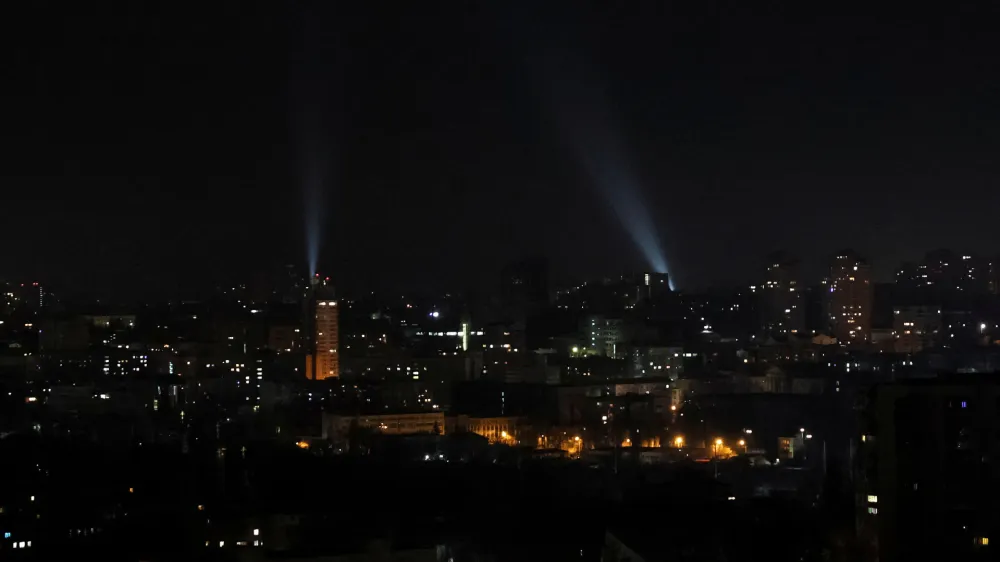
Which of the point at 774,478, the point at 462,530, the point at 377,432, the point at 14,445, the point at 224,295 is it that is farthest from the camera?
the point at 224,295

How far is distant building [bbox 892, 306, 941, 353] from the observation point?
82.0 ft

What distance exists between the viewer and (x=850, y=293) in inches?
1097

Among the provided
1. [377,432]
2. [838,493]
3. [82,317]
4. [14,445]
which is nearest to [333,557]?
[838,493]

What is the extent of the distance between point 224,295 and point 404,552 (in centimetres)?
2629

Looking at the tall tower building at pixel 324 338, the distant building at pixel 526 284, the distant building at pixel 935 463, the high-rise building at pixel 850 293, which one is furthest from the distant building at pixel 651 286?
the distant building at pixel 935 463

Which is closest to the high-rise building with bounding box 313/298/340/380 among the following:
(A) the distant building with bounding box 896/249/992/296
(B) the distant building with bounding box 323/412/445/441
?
(B) the distant building with bounding box 323/412/445/441

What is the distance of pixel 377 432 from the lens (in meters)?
16.8

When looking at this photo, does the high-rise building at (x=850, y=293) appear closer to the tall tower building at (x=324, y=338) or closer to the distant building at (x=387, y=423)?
the tall tower building at (x=324, y=338)

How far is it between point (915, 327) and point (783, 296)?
13.8 feet

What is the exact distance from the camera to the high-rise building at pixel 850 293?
90.4 feet

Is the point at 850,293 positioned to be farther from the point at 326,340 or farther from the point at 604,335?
the point at 326,340

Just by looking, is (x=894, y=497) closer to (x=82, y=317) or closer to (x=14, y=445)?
(x=14, y=445)

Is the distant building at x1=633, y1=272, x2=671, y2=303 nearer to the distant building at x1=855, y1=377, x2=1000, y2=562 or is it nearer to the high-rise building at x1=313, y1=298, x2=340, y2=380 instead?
the high-rise building at x1=313, y1=298, x2=340, y2=380

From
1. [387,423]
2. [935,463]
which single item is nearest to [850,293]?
[387,423]
